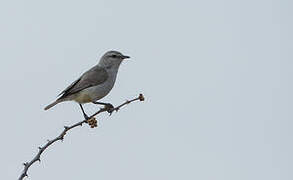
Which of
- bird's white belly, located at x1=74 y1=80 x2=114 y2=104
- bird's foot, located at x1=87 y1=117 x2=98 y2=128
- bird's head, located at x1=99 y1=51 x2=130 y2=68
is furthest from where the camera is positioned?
bird's head, located at x1=99 y1=51 x2=130 y2=68

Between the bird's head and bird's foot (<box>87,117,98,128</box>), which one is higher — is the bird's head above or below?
above

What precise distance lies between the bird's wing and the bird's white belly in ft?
0.28

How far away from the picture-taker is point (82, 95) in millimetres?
10414

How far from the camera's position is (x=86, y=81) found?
420 inches

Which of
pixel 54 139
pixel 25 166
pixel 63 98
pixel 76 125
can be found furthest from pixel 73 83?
pixel 25 166

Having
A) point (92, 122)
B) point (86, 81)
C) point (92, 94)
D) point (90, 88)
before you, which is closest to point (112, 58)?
point (86, 81)

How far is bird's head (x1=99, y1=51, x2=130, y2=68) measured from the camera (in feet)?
38.0

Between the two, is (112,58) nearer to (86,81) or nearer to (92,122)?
(86,81)

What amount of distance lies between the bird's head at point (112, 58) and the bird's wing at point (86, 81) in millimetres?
521

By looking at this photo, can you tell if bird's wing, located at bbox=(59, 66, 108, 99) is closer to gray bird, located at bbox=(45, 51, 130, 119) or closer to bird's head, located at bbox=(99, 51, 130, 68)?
gray bird, located at bbox=(45, 51, 130, 119)

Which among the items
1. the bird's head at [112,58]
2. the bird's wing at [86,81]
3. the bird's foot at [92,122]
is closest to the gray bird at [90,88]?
Result: the bird's wing at [86,81]

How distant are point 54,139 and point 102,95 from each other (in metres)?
5.05

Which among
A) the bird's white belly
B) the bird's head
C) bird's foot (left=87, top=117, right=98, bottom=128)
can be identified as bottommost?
bird's foot (left=87, top=117, right=98, bottom=128)

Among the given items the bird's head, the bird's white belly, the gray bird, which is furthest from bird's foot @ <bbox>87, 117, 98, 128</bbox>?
the bird's head
